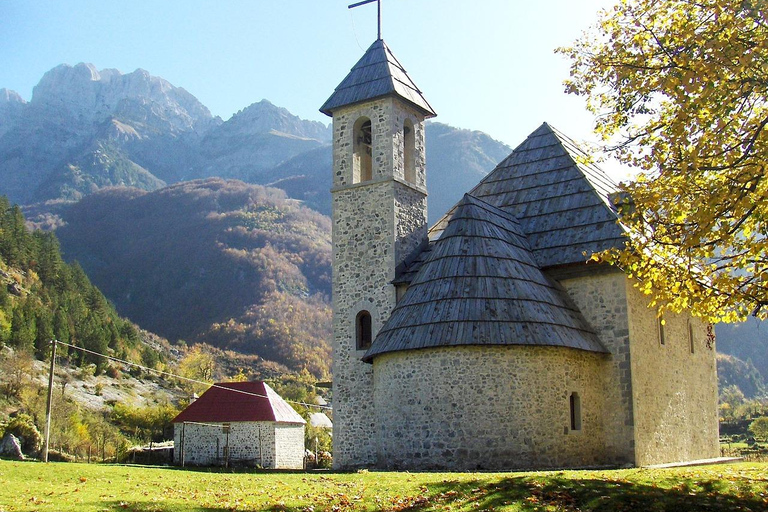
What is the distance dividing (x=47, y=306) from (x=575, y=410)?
53.7 m

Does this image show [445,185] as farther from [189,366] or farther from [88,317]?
[88,317]

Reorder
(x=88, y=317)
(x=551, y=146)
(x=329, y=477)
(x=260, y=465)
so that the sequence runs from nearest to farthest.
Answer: (x=329, y=477)
(x=551, y=146)
(x=260, y=465)
(x=88, y=317)

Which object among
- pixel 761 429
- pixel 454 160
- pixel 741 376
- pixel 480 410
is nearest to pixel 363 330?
pixel 480 410

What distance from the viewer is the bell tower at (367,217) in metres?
22.4

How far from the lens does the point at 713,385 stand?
24.9 meters

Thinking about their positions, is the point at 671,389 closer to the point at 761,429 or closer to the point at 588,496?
the point at 588,496

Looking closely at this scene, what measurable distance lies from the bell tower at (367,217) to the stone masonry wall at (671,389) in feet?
21.0

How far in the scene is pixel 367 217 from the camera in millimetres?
23250

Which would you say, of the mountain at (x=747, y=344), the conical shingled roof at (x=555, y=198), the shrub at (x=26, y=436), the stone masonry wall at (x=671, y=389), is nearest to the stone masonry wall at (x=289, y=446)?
the shrub at (x=26, y=436)

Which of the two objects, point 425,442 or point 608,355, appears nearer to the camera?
point 425,442

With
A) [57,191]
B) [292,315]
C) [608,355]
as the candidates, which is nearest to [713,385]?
[608,355]

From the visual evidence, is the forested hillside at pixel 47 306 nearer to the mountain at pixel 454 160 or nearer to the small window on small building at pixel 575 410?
the small window on small building at pixel 575 410

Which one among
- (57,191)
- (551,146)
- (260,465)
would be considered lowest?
(260,465)

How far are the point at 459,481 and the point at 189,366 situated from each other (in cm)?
6669
